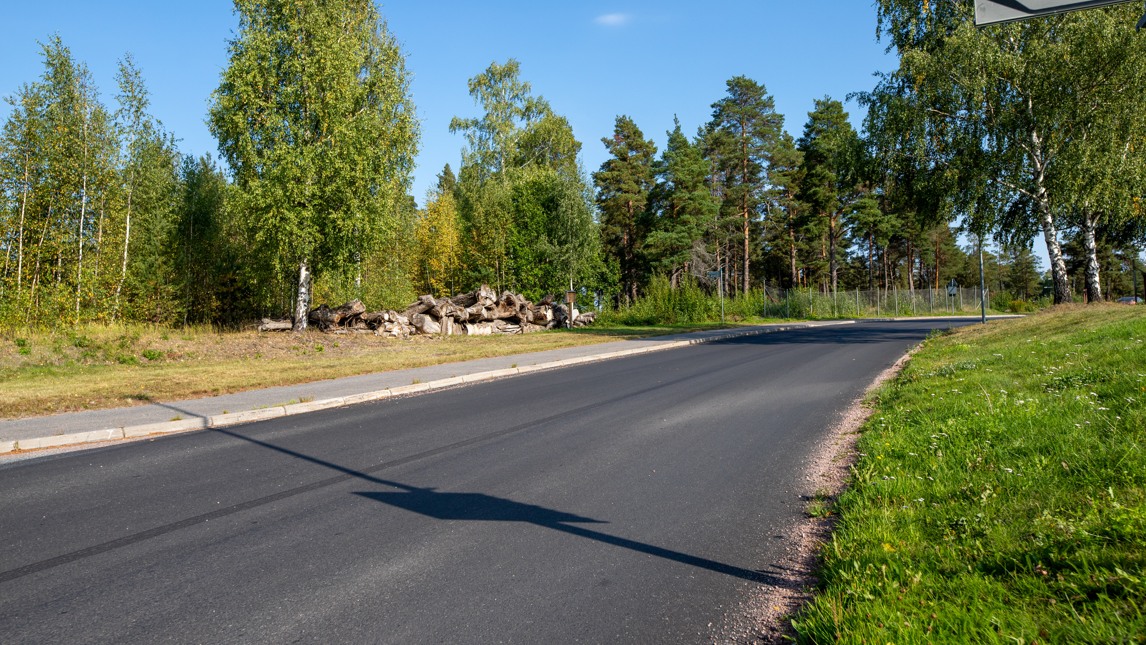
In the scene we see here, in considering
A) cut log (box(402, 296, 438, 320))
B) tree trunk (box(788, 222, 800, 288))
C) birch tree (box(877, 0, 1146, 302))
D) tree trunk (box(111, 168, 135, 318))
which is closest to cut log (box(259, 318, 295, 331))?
tree trunk (box(111, 168, 135, 318))

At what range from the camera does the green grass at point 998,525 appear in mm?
2822

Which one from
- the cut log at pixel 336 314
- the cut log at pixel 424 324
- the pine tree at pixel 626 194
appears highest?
the pine tree at pixel 626 194

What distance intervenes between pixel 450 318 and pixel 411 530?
80.9 ft

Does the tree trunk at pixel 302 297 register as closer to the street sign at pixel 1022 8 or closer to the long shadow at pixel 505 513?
the long shadow at pixel 505 513

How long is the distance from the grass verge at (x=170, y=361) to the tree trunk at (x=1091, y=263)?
17457 millimetres

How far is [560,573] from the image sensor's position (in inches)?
154

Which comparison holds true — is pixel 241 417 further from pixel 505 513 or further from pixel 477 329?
pixel 477 329

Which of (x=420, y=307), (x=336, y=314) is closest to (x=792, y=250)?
(x=420, y=307)

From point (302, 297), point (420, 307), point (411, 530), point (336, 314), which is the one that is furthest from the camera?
point (420, 307)


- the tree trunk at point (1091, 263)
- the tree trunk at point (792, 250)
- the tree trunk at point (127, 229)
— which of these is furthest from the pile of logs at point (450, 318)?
the tree trunk at point (792, 250)

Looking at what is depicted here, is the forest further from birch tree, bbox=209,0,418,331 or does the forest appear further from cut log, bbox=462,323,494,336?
cut log, bbox=462,323,494,336

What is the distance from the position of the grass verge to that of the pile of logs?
7.19ft

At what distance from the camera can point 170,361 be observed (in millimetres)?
16484

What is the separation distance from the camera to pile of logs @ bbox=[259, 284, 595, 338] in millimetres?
25516
